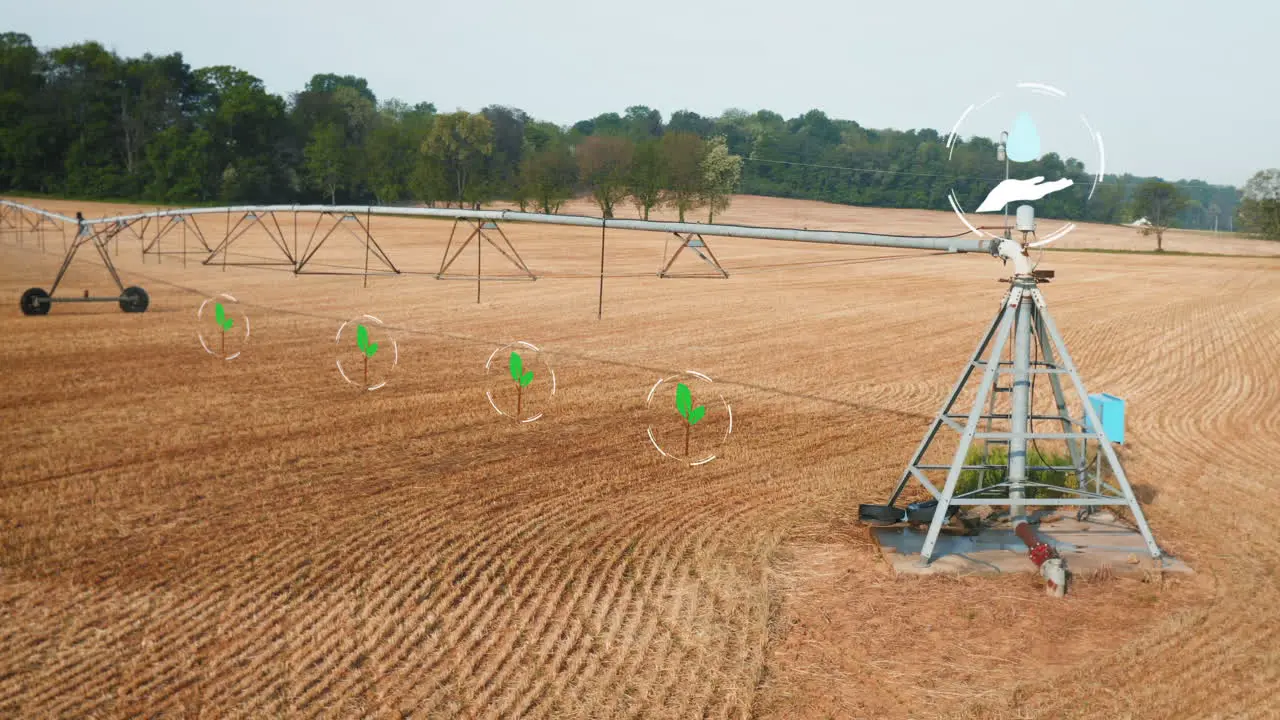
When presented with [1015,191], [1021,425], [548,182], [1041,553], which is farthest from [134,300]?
[548,182]

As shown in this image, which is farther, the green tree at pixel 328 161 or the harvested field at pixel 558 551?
the green tree at pixel 328 161

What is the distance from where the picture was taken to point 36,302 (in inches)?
981

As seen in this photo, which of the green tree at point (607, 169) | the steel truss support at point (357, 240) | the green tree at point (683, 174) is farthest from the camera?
the green tree at point (683, 174)

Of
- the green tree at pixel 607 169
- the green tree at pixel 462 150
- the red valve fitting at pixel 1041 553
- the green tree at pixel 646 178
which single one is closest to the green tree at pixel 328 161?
the green tree at pixel 462 150

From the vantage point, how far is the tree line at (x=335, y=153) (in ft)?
242

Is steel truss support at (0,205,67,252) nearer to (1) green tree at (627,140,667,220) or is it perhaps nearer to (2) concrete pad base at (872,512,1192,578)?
(1) green tree at (627,140,667,220)

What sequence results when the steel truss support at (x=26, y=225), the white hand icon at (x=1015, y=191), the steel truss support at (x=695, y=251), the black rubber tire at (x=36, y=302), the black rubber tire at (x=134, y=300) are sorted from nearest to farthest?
1. the white hand icon at (x=1015, y=191)
2. the steel truss support at (x=695, y=251)
3. the black rubber tire at (x=36, y=302)
4. the black rubber tire at (x=134, y=300)
5. the steel truss support at (x=26, y=225)

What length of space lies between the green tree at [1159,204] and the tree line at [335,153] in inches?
57.2

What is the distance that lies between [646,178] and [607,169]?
9.85ft

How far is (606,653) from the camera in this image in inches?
283

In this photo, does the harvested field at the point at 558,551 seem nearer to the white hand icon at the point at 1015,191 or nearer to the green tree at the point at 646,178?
the white hand icon at the point at 1015,191

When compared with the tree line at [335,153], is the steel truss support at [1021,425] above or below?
below

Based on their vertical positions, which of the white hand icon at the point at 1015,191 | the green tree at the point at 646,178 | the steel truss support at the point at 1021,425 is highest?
the green tree at the point at 646,178

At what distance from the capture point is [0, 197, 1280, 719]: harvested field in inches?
267
